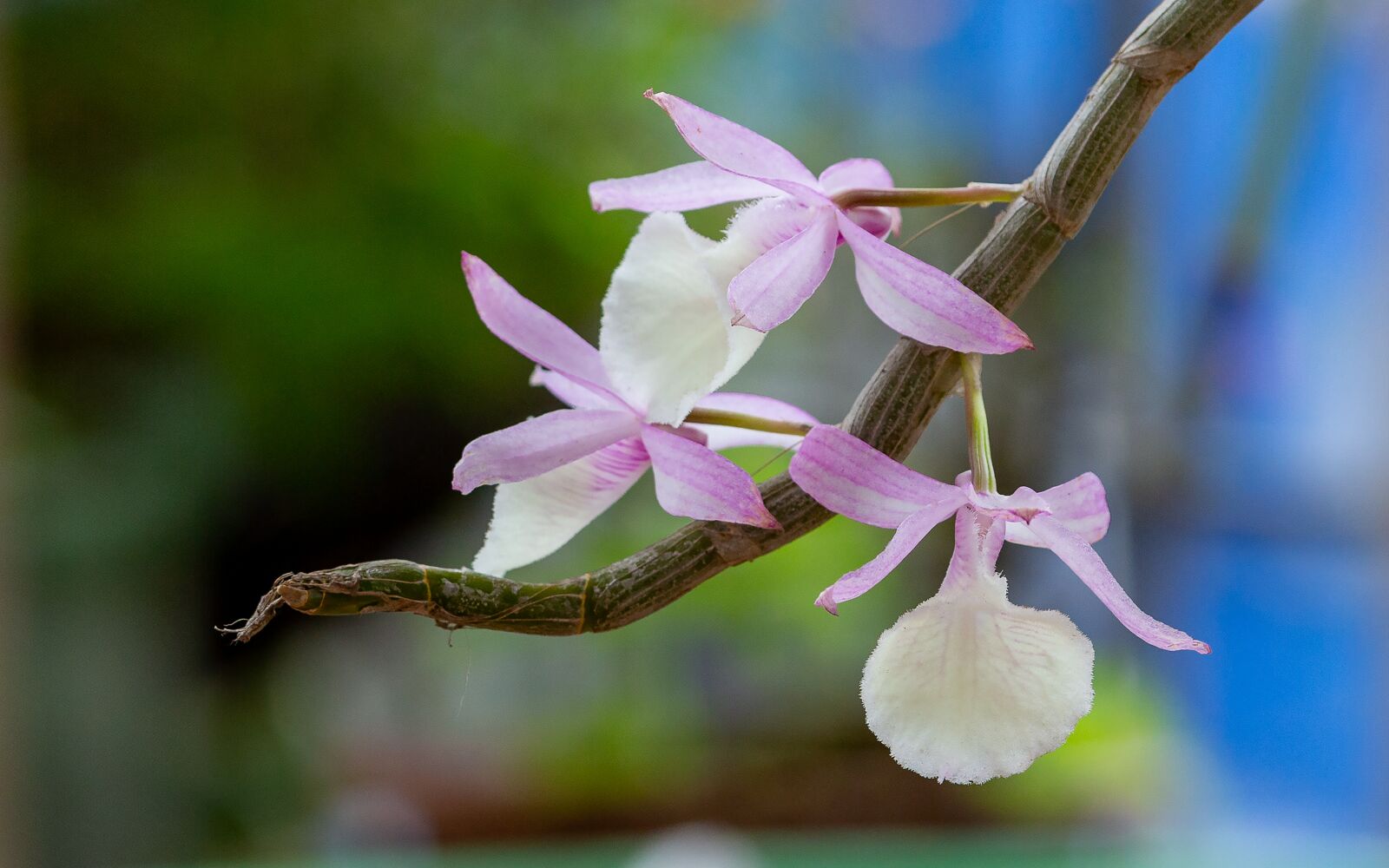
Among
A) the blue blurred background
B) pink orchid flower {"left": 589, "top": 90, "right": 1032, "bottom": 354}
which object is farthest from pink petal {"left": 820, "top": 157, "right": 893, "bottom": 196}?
the blue blurred background

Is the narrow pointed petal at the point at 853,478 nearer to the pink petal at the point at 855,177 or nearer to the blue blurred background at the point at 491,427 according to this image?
the pink petal at the point at 855,177

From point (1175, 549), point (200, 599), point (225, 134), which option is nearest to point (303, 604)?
point (225, 134)

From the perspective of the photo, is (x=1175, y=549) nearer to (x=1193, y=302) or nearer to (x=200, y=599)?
(x=1193, y=302)

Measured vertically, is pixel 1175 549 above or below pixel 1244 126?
below

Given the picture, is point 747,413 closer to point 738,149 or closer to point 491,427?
point 738,149

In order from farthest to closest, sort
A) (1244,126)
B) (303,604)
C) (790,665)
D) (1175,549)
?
(1175,549), (790,665), (1244,126), (303,604)

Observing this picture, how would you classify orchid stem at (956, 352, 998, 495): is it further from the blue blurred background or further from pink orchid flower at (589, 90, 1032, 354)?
the blue blurred background
